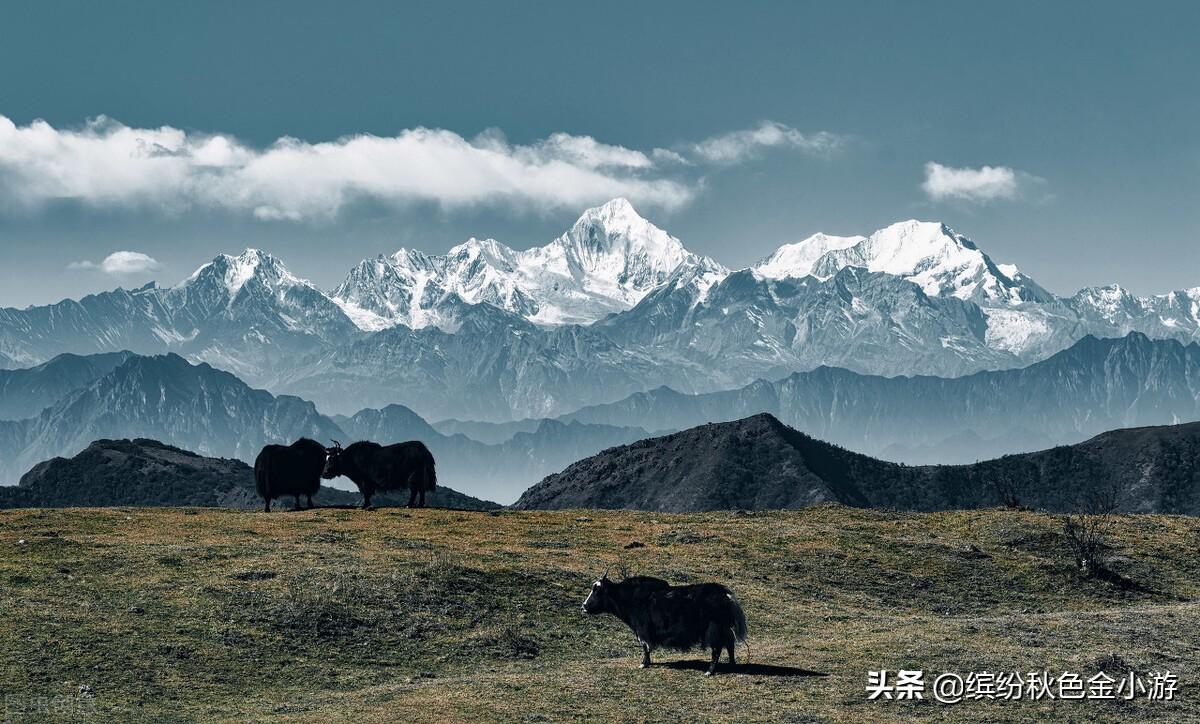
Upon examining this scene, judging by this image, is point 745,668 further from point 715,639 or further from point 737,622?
point 737,622

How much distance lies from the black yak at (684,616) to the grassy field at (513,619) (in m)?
0.85

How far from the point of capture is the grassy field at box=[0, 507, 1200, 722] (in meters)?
28.7

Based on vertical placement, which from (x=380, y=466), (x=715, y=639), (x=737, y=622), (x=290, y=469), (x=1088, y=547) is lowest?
(x=715, y=639)

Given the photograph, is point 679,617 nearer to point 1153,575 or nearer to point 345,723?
point 345,723

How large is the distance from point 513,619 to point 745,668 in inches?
400

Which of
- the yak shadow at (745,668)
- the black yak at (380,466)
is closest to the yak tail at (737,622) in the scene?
the yak shadow at (745,668)

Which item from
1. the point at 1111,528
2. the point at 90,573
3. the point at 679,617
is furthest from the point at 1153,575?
the point at 90,573

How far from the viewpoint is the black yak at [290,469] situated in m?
70.2

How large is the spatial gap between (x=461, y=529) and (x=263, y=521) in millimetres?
10282

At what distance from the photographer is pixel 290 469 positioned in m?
70.9

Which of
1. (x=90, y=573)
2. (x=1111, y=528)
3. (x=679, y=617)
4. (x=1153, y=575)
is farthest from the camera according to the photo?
(x=1111, y=528)

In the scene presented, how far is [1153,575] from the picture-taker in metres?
53.4

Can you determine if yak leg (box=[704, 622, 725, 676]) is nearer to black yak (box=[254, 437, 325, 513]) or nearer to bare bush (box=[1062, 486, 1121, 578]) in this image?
bare bush (box=[1062, 486, 1121, 578])

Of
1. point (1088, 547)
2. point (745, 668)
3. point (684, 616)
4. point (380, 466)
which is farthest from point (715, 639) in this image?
point (380, 466)
